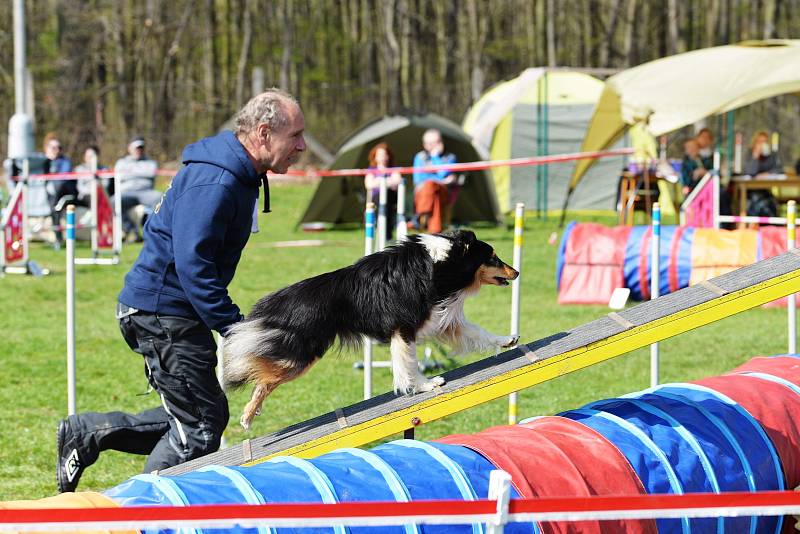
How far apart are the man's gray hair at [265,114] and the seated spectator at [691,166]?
12.5 metres

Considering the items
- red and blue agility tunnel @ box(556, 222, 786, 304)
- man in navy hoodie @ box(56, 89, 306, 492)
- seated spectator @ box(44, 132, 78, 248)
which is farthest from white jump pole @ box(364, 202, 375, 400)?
seated spectator @ box(44, 132, 78, 248)

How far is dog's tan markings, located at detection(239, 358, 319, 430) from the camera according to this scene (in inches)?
157

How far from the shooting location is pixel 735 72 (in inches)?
538

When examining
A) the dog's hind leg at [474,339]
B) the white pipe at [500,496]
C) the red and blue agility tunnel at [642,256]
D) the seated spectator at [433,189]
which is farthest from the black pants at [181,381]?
the seated spectator at [433,189]

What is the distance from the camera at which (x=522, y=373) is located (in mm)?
3820

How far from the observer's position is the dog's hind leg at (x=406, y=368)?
418 centimetres

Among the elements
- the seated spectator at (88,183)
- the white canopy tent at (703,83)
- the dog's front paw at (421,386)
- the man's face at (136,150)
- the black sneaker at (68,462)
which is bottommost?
the black sneaker at (68,462)

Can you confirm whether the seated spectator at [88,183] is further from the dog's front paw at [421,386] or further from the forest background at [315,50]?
the forest background at [315,50]

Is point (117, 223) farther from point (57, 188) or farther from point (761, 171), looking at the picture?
point (761, 171)

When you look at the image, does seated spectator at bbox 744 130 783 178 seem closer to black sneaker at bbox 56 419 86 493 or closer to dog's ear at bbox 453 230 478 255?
dog's ear at bbox 453 230 478 255

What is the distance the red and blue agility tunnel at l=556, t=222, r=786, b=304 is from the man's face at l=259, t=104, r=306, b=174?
6.81m

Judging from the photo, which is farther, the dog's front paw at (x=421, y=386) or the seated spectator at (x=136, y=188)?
the seated spectator at (x=136, y=188)

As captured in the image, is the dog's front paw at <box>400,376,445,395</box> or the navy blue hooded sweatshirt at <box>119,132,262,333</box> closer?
the navy blue hooded sweatshirt at <box>119,132,262,333</box>

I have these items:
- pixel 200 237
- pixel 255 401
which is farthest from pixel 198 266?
pixel 255 401
